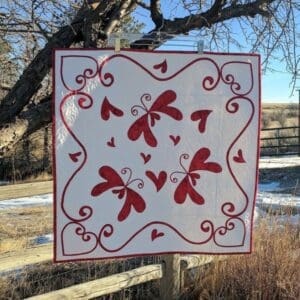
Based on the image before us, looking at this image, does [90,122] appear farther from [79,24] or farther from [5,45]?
[5,45]

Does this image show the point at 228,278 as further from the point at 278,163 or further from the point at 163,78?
the point at 278,163

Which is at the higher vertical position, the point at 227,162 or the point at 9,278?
the point at 227,162

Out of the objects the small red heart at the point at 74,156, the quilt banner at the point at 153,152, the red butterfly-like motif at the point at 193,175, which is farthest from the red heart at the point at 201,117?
the small red heart at the point at 74,156

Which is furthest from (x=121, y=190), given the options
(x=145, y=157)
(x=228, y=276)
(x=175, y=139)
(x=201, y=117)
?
(x=228, y=276)

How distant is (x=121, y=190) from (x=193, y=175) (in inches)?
18.5

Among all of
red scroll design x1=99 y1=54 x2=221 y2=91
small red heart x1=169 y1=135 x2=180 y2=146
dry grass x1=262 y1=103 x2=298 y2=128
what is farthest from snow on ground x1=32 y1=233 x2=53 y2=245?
dry grass x1=262 y1=103 x2=298 y2=128

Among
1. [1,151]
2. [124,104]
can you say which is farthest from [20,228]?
[124,104]

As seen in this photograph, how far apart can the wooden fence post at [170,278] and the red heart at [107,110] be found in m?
1.24

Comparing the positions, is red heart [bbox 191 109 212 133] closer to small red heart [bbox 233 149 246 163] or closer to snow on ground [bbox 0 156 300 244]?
small red heart [bbox 233 149 246 163]

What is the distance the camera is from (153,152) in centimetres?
353

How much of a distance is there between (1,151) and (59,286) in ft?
3.87

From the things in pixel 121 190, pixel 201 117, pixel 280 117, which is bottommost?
pixel 121 190

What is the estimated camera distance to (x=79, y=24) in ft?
17.2

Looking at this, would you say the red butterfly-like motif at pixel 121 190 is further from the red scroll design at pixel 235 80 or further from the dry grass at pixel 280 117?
the dry grass at pixel 280 117
